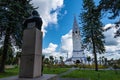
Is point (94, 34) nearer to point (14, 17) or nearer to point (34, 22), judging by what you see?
point (14, 17)

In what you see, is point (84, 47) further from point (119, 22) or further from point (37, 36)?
point (37, 36)

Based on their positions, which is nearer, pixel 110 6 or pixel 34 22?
pixel 34 22

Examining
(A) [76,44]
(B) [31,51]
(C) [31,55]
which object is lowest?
(C) [31,55]

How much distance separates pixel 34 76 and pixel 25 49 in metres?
1.32

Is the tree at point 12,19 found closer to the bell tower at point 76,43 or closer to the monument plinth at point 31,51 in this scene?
the monument plinth at point 31,51

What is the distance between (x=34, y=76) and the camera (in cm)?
746

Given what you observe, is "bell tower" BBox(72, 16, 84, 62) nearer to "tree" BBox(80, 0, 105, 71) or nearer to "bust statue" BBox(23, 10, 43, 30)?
"tree" BBox(80, 0, 105, 71)

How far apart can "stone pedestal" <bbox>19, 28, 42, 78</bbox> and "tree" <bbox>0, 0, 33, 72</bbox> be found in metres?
10.3

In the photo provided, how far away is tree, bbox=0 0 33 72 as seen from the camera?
1816 cm

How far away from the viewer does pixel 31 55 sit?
7.60m

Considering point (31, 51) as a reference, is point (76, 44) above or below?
above

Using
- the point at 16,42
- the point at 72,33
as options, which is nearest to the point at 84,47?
the point at 16,42

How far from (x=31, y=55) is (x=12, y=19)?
11844 mm

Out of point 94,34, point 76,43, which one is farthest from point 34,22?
point 76,43
